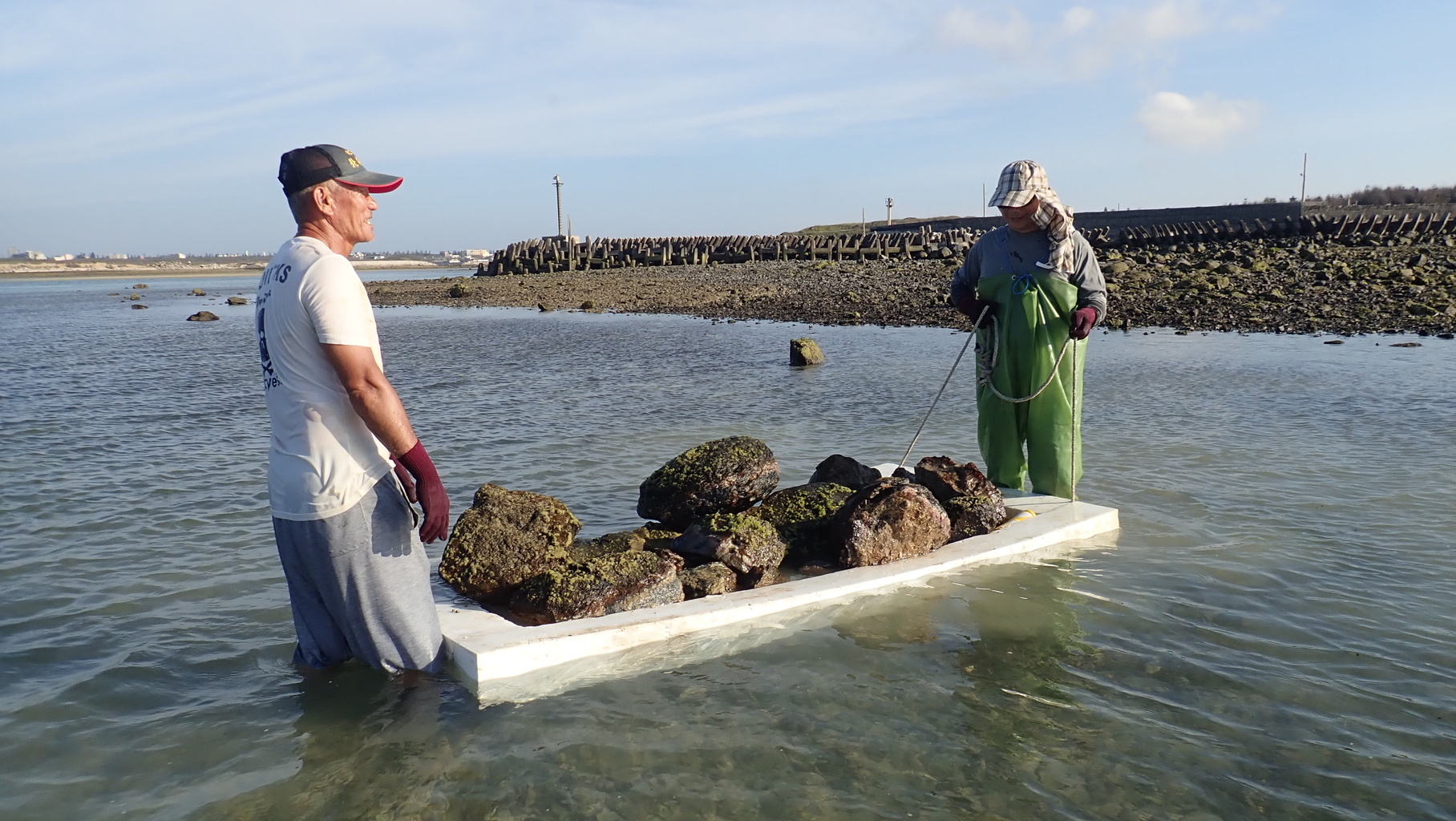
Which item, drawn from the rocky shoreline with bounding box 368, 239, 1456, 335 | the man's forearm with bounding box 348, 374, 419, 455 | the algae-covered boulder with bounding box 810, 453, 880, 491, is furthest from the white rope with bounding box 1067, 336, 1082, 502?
the rocky shoreline with bounding box 368, 239, 1456, 335

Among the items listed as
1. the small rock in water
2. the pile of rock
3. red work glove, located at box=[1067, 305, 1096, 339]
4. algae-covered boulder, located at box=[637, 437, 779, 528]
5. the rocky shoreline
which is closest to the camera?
the pile of rock

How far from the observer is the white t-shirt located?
329 cm

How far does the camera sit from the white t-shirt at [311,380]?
3.29 metres

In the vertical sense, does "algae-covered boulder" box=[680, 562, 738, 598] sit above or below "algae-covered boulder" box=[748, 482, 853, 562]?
below

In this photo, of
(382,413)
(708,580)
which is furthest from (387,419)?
→ (708,580)

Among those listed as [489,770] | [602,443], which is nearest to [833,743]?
[489,770]

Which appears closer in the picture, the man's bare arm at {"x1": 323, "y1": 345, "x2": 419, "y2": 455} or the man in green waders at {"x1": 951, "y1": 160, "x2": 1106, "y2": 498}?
the man's bare arm at {"x1": 323, "y1": 345, "x2": 419, "y2": 455}

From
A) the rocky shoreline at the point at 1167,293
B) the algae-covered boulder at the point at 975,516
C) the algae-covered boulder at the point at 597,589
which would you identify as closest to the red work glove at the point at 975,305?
the algae-covered boulder at the point at 975,516

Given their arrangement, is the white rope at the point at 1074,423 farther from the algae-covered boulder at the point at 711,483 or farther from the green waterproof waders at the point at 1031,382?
the algae-covered boulder at the point at 711,483

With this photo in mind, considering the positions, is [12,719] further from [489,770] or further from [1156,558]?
[1156,558]

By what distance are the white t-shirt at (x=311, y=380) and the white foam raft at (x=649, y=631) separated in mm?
977

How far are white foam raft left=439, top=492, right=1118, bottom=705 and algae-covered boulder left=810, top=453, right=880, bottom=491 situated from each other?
1.05 metres

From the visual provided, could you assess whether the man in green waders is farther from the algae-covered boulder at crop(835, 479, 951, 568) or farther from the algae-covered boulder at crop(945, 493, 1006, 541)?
the algae-covered boulder at crop(835, 479, 951, 568)

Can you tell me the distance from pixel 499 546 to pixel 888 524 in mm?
2098
